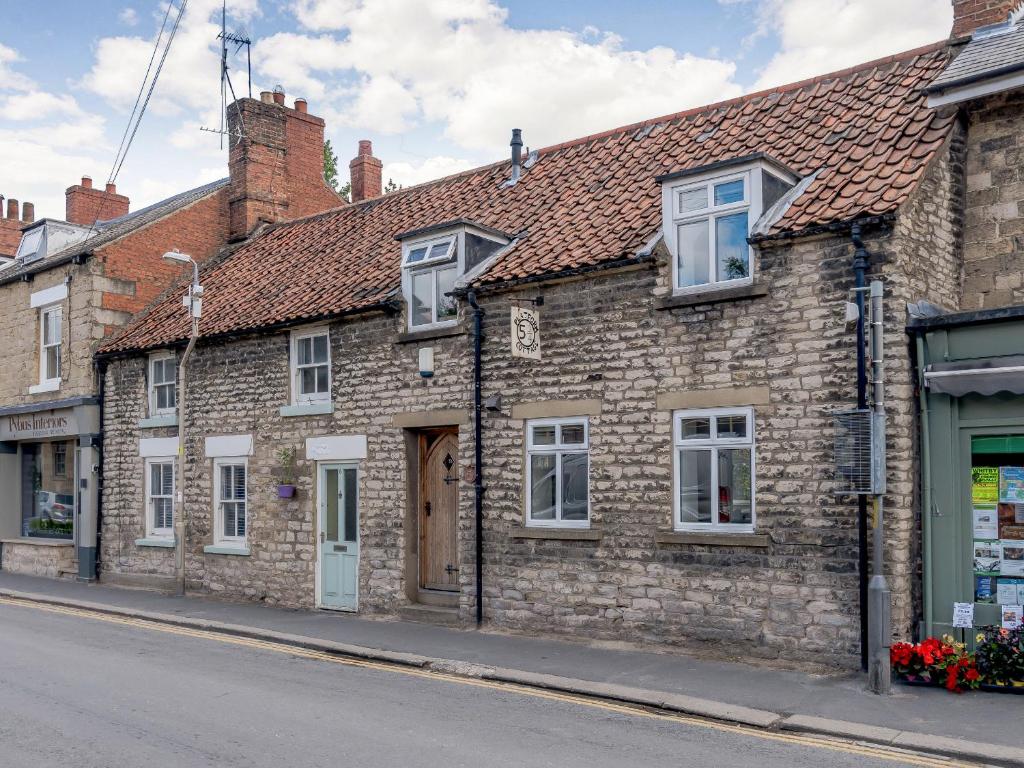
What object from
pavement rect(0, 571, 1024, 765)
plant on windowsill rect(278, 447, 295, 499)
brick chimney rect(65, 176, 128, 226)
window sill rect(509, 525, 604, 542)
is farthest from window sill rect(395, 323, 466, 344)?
brick chimney rect(65, 176, 128, 226)

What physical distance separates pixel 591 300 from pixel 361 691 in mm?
5573

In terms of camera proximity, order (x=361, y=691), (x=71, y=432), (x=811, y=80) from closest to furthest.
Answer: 1. (x=361, y=691)
2. (x=811, y=80)
3. (x=71, y=432)

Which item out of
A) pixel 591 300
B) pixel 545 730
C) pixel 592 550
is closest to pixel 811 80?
pixel 591 300

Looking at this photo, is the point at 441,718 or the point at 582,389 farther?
the point at 582,389

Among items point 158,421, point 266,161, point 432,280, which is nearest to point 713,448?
point 432,280

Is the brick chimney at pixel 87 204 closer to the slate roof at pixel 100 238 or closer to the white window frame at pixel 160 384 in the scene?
the slate roof at pixel 100 238

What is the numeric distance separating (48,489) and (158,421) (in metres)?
6.20

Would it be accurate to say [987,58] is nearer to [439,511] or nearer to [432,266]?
[432,266]

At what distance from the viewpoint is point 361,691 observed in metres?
10.2

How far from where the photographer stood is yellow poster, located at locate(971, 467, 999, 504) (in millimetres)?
10297

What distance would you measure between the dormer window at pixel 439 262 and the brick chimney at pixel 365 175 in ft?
38.9

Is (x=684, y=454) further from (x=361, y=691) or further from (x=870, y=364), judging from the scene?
(x=361, y=691)

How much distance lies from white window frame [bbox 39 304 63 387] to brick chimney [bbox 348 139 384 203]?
8110 millimetres

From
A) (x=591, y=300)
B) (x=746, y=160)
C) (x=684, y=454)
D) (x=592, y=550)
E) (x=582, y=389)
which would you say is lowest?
(x=592, y=550)
